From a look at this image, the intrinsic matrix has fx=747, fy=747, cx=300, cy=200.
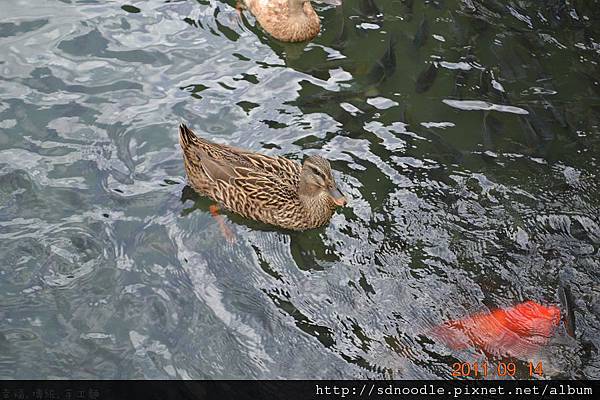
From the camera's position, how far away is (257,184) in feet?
20.3

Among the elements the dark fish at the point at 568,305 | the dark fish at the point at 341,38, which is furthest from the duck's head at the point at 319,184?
the dark fish at the point at 341,38

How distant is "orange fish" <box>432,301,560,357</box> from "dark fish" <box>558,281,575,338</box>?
2.6 inches

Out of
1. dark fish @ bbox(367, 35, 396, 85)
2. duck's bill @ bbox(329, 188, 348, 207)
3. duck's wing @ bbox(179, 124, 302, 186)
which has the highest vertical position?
dark fish @ bbox(367, 35, 396, 85)

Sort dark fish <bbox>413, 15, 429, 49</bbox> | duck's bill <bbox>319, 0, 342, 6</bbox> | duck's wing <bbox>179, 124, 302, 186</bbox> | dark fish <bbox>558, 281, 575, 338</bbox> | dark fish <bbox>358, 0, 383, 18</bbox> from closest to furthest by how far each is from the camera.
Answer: dark fish <bbox>558, 281, 575, 338</bbox> < duck's wing <bbox>179, 124, 302, 186</bbox> < dark fish <bbox>413, 15, 429, 49</bbox> < duck's bill <bbox>319, 0, 342, 6</bbox> < dark fish <bbox>358, 0, 383, 18</bbox>

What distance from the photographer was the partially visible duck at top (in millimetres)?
8195

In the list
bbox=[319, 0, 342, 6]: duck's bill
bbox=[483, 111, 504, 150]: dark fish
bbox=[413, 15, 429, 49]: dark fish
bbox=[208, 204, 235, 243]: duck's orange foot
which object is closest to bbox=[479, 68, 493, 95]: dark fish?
bbox=[483, 111, 504, 150]: dark fish

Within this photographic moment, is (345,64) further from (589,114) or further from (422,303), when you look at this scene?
(422,303)

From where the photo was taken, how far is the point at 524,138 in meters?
7.03

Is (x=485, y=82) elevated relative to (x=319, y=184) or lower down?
elevated

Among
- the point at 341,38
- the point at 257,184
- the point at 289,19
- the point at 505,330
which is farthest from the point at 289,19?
the point at 505,330

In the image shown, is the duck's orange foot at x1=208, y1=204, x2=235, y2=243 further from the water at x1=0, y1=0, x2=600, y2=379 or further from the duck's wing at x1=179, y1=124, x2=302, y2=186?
the duck's wing at x1=179, y1=124, x2=302, y2=186

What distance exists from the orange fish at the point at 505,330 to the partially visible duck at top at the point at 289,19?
4059 mm

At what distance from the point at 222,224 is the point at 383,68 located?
2.61 m

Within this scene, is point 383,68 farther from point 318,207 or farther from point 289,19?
point 318,207
